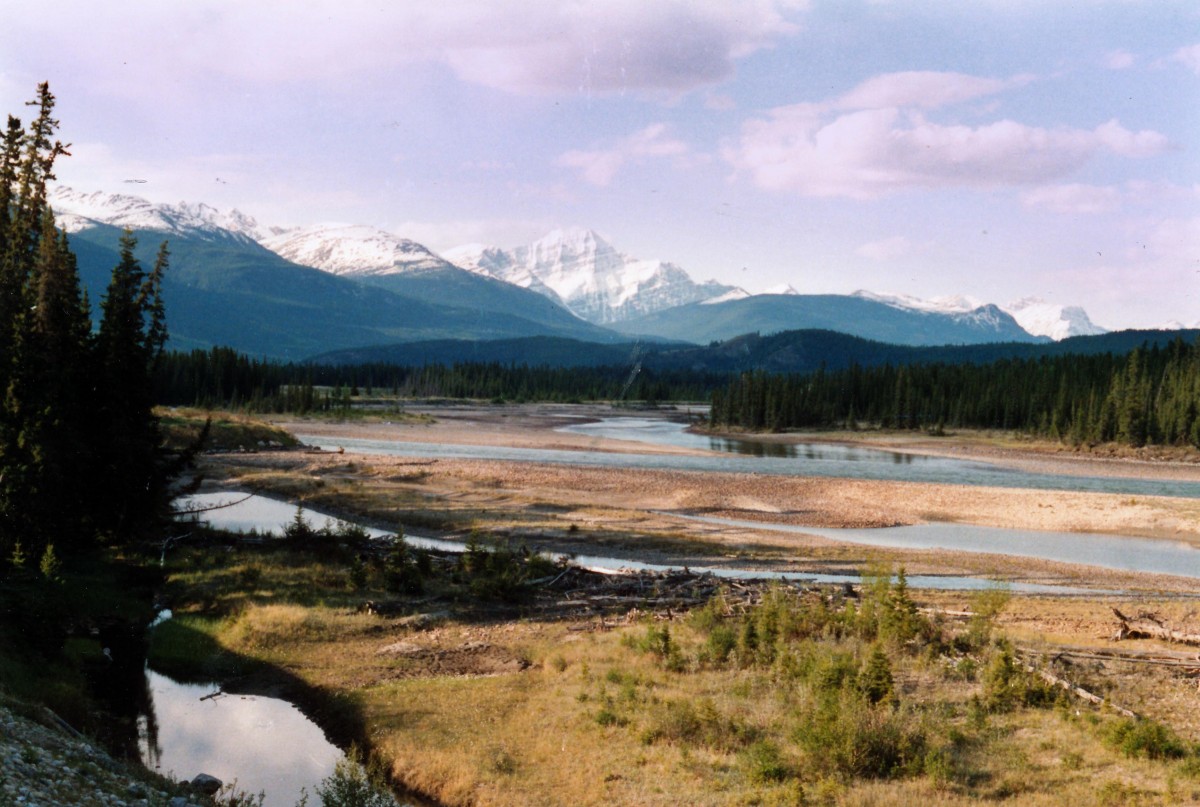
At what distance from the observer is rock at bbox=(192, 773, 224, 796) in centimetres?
1833

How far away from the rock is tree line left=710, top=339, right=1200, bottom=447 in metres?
121

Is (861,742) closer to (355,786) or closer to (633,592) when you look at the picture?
(355,786)

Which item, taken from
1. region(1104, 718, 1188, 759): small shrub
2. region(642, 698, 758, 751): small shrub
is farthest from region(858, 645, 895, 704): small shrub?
region(1104, 718, 1188, 759): small shrub

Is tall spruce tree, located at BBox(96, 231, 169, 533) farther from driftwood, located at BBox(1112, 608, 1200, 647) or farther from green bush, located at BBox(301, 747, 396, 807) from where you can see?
driftwood, located at BBox(1112, 608, 1200, 647)

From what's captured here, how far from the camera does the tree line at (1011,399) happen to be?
11512 cm

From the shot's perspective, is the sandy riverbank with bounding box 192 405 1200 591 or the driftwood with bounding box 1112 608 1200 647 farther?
the sandy riverbank with bounding box 192 405 1200 591

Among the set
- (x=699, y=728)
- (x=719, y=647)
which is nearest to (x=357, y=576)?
(x=719, y=647)

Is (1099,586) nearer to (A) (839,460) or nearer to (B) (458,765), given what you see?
(B) (458,765)

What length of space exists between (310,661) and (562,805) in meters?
12.4

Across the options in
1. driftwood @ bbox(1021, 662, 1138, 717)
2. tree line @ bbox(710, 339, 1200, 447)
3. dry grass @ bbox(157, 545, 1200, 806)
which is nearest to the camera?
dry grass @ bbox(157, 545, 1200, 806)

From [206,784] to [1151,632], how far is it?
25411mm

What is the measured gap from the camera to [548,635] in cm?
2800

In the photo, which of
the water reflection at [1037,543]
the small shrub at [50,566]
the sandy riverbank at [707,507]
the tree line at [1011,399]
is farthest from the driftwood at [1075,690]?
the tree line at [1011,399]

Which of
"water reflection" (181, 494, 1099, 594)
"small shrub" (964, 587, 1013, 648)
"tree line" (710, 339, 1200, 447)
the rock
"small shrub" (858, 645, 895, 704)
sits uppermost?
"tree line" (710, 339, 1200, 447)
